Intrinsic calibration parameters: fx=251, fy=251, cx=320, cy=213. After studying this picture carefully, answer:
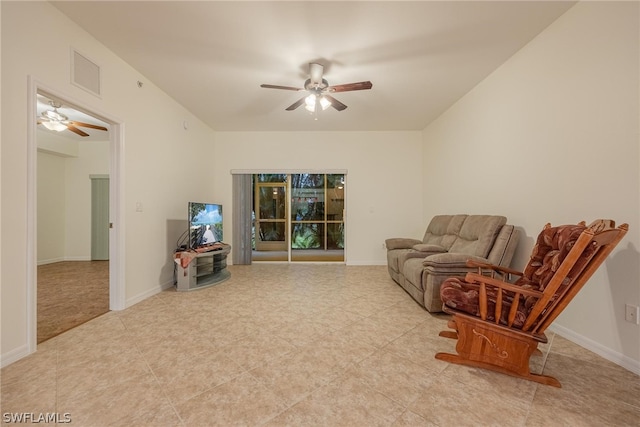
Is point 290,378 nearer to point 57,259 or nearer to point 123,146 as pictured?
point 123,146

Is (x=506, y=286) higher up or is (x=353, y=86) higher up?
(x=353, y=86)

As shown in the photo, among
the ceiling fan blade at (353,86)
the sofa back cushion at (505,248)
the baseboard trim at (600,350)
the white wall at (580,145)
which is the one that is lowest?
the baseboard trim at (600,350)

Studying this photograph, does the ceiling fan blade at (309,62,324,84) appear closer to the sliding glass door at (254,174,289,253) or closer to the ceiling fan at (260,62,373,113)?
the ceiling fan at (260,62,373,113)

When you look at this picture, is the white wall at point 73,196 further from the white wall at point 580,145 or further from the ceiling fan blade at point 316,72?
the white wall at point 580,145

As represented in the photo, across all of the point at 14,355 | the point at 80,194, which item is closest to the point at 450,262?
the point at 14,355

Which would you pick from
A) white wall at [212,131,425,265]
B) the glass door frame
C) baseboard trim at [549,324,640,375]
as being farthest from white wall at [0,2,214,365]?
baseboard trim at [549,324,640,375]

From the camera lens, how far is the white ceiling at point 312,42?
6.68ft

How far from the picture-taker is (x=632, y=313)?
1652 millimetres

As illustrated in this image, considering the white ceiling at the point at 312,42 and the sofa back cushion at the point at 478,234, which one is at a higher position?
the white ceiling at the point at 312,42

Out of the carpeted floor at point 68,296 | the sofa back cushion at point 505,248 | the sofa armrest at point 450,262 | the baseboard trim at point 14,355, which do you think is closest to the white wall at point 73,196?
the carpeted floor at point 68,296

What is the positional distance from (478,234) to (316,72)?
2547mm

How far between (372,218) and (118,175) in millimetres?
A: 4078

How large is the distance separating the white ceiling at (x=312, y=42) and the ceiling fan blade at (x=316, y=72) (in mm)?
73

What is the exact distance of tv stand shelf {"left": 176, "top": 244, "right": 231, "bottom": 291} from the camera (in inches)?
133
